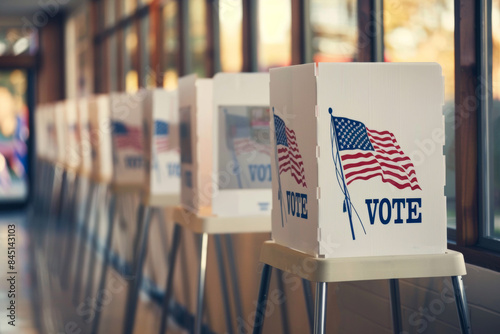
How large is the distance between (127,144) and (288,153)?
227 cm

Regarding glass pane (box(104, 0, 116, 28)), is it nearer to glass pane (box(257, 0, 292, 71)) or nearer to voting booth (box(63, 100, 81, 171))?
voting booth (box(63, 100, 81, 171))

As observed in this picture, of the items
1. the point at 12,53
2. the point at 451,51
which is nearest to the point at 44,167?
the point at 12,53

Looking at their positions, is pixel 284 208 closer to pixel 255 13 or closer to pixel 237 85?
pixel 237 85

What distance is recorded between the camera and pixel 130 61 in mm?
6805

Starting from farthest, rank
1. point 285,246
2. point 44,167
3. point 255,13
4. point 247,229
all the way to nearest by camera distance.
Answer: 1. point 44,167
2. point 255,13
3. point 247,229
4. point 285,246

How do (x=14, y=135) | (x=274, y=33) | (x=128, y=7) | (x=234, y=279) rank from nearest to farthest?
1. (x=234, y=279)
2. (x=274, y=33)
3. (x=128, y=7)
4. (x=14, y=135)

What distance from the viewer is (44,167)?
28.6ft

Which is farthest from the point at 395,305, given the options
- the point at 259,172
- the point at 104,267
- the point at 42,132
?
the point at 42,132

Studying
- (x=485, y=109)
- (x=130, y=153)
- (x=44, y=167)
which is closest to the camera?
(x=485, y=109)

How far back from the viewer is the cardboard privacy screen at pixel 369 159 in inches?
63.6

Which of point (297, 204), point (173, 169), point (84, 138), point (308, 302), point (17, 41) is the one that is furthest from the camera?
point (17, 41)

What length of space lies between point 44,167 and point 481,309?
7.39m

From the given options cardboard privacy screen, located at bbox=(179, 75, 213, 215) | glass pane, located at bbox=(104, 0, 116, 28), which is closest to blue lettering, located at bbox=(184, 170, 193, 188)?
A: cardboard privacy screen, located at bbox=(179, 75, 213, 215)

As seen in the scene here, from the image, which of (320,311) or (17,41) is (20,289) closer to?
(320,311)
